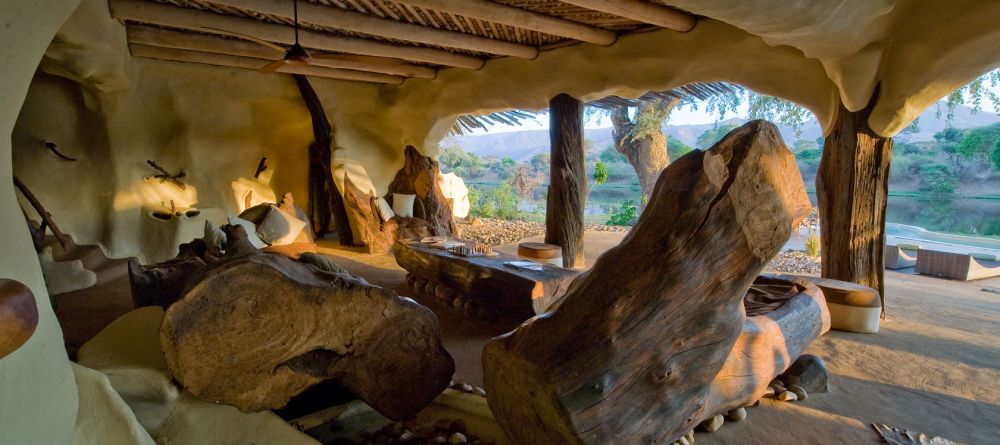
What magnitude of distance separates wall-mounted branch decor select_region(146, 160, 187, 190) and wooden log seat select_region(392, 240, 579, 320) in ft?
12.1

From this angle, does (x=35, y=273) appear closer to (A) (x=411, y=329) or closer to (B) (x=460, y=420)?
(A) (x=411, y=329)

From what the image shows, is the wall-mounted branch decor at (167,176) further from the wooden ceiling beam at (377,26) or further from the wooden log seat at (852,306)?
the wooden log seat at (852,306)

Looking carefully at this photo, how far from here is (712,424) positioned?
214cm

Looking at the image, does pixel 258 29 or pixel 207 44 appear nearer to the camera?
pixel 258 29

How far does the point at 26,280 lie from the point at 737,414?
264 cm

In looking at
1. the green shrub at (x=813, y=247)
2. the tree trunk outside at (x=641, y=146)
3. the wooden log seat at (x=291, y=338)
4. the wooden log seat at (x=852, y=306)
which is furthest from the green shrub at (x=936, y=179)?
the wooden log seat at (x=291, y=338)

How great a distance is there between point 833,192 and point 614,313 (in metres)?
3.05

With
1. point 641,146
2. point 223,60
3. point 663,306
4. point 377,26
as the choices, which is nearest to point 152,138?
point 223,60

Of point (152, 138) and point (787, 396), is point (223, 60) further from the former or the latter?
point (787, 396)

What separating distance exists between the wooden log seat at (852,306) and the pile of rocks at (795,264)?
3.09m

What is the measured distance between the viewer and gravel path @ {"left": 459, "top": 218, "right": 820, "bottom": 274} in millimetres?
7008

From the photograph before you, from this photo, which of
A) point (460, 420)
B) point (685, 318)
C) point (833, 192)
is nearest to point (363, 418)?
point (460, 420)

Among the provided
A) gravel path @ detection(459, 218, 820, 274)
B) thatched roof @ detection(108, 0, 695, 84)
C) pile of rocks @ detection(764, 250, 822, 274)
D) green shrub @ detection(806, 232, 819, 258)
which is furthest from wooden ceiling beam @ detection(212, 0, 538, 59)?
green shrub @ detection(806, 232, 819, 258)

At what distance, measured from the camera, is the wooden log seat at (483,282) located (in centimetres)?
353
